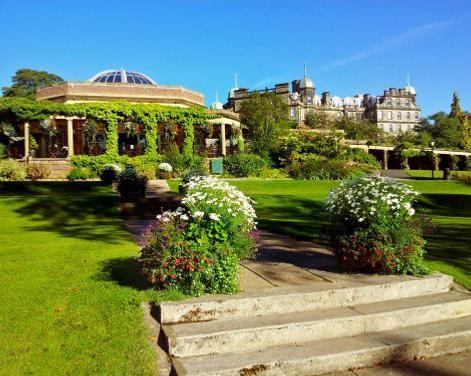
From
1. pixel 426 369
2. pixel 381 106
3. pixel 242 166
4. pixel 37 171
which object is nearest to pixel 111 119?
pixel 37 171

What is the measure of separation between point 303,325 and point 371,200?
Result: 193 centimetres

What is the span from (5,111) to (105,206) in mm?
19902

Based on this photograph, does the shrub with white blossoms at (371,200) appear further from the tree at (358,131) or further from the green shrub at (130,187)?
the tree at (358,131)

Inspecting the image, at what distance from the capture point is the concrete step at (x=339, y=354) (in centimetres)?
366

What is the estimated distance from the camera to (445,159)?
5641cm

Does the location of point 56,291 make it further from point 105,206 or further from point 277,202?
point 277,202

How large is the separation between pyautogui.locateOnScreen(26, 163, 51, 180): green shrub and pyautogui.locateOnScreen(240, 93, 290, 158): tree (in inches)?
578

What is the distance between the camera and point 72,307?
4.60 m

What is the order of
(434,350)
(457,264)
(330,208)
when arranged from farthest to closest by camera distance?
(457,264) < (330,208) < (434,350)

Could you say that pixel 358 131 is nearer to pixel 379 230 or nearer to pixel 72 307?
pixel 379 230

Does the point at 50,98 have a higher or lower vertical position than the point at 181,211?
higher

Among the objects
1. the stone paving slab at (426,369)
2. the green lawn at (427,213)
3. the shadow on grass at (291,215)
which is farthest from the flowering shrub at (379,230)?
the shadow on grass at (291,215)

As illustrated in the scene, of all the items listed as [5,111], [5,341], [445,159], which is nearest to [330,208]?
[5,341]

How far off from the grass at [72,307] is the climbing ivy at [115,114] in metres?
21.8
